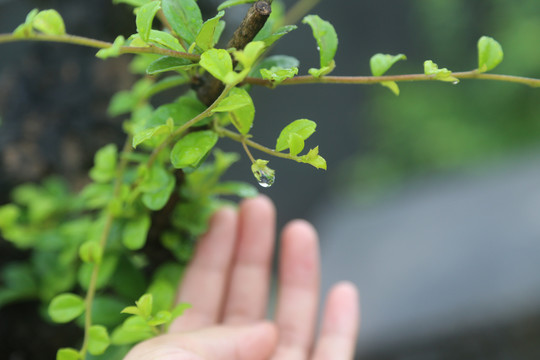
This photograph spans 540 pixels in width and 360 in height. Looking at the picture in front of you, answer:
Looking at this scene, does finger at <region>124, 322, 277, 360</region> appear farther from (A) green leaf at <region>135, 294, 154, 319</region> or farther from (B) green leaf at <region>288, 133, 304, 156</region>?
(B) green leaf at <region>288, 133, 304, 156</region>

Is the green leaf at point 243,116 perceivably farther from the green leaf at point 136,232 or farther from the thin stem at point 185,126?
the green leaf at point 136,232

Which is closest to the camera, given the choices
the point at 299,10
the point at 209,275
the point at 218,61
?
the point at 218,61

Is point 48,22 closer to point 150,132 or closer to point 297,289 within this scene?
point 150,132

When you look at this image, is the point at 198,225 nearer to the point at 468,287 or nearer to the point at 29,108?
the point at 29,108

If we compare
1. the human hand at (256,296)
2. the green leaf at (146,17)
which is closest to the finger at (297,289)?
the human hand at (256,296)

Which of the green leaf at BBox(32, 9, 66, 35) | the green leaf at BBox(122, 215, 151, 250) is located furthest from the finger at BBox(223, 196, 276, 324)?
the green leaf at BBox(32, 9, 66, 35)

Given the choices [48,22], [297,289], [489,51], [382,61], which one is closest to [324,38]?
[382,61]
